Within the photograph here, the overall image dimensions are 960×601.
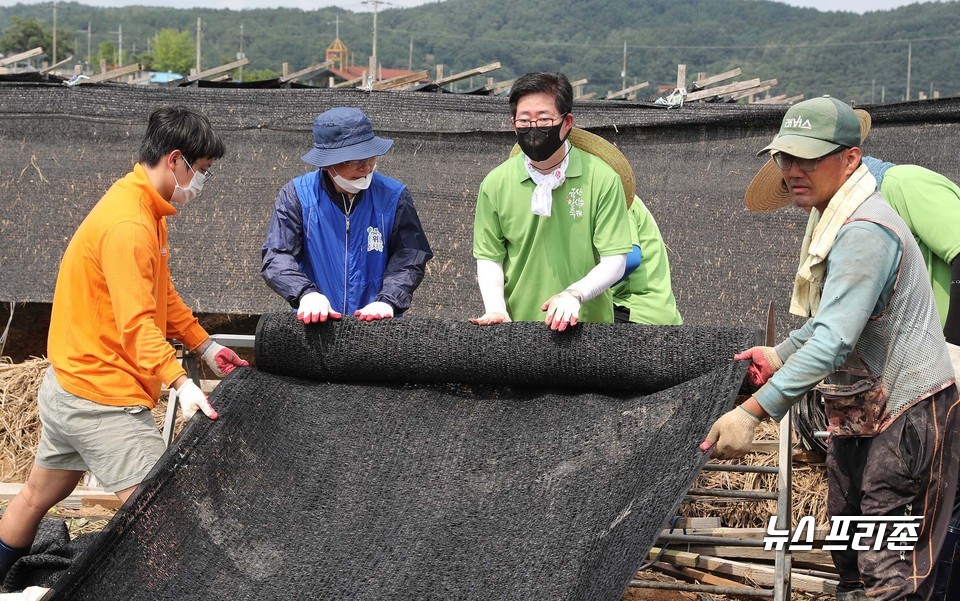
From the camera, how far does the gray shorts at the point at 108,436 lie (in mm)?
3033

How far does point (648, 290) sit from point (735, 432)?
1.76 m

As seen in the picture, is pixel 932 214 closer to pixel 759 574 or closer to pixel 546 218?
pixel 546 218

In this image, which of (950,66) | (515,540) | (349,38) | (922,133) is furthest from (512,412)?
(349,38)

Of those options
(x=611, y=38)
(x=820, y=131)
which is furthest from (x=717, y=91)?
(x=611, y=38)

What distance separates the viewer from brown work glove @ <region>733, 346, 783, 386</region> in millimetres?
2693

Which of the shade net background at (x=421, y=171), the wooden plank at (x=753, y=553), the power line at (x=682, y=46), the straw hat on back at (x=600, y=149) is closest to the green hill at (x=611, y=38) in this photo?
the power line at (x=682, y=46)

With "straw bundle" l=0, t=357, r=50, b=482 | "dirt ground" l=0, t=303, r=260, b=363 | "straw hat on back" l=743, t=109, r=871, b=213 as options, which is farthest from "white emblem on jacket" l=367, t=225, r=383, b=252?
"dirt ground" l=0, t=303, r=260, b=363

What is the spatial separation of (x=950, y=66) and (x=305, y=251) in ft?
293

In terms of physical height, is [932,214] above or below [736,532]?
above

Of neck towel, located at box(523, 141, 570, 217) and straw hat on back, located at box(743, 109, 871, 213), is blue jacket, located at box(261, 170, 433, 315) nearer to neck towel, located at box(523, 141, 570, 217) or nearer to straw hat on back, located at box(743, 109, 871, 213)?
neck towel, located at box(523, 141, 570, 217)

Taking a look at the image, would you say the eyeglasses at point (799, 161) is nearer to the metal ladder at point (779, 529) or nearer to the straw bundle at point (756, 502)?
the metal ladder at point (779, 529)

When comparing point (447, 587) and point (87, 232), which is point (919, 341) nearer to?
point (447, 587)

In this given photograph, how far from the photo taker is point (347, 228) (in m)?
3.63

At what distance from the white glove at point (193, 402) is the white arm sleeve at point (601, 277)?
113 centimetres
